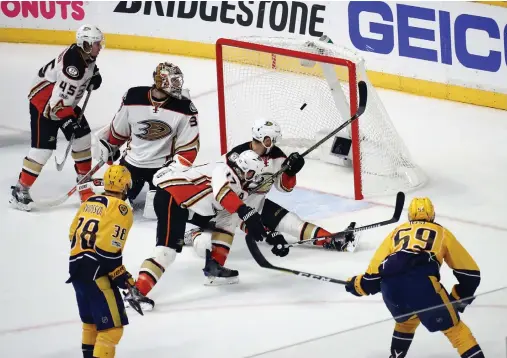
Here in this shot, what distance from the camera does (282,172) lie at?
5.34m

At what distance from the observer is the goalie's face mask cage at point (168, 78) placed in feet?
19.0

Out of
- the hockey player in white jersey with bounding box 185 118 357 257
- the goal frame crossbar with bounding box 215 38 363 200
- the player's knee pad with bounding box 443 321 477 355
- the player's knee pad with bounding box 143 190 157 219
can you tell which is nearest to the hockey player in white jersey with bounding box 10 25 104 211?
the player's knee pad with bounding box 143 190 157 219

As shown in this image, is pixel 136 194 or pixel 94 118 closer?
pixel 136 194

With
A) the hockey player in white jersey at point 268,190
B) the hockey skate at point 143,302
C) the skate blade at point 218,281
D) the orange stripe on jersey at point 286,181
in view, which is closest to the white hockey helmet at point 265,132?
the hockey player in white jersey at point 268,190

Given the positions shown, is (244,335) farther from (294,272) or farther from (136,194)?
(136,194)

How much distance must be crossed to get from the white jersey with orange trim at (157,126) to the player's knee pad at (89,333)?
1.69 meters

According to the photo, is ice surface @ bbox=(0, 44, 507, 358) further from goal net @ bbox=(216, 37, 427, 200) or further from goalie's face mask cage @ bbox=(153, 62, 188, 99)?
goalie's face mask cage @ bbox=(153, 62, 188, 99)

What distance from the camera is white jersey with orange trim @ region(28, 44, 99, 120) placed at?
608 cm

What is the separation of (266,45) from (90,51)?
985 millimetres

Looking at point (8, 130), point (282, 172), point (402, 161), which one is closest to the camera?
point (282, 172)

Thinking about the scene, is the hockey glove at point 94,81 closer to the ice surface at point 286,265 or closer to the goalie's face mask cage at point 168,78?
the goalie's face mask cage at point 168,78

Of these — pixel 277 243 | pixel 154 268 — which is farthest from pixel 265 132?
pixel 154 268

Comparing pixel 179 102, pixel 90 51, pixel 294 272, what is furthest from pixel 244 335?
pixel 90 51

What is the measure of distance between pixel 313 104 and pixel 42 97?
4.82ft
